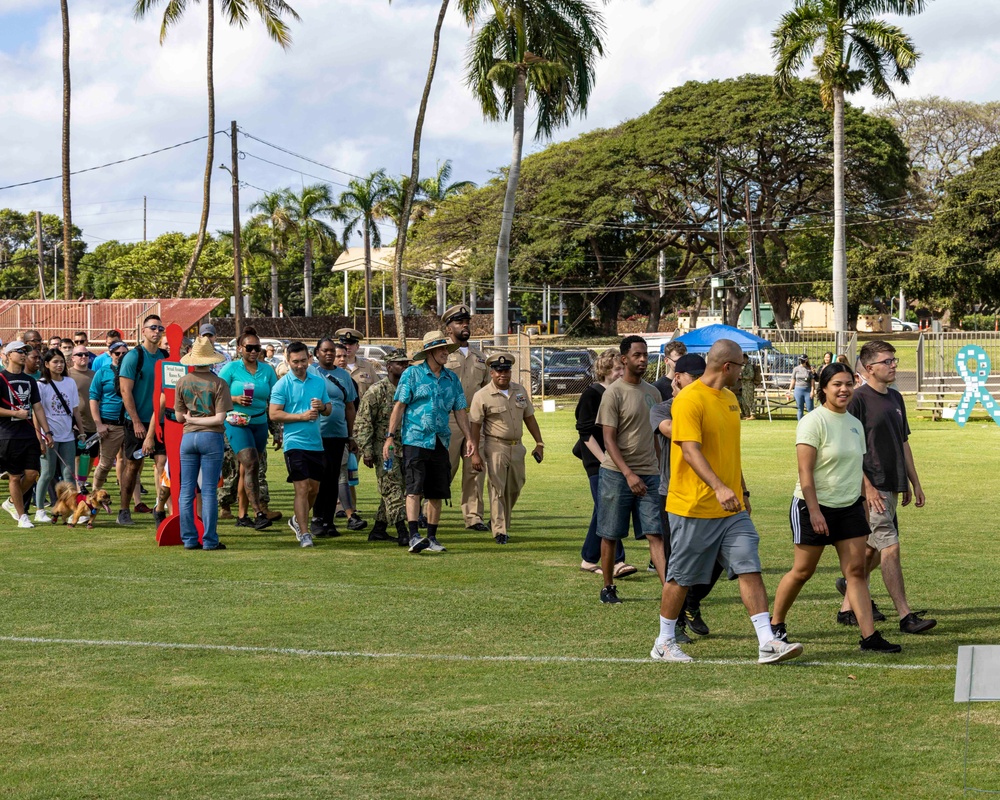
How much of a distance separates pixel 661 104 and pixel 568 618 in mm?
50464

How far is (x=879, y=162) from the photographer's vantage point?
168ft

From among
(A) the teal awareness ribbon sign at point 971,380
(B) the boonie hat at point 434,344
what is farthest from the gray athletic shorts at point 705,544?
(A) the teal awareness ribbon sign at point 971,380

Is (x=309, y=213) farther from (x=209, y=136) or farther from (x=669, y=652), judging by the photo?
(x=669, y=652)

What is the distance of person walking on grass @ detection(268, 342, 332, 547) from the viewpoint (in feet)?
36.3

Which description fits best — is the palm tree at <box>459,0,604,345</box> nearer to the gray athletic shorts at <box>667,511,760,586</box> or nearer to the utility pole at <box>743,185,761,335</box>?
the utility pole at <box>743,185,761,335</box>

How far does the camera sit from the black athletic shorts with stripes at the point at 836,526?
6898mm

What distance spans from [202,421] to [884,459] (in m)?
5.78

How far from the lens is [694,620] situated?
7.52 metres

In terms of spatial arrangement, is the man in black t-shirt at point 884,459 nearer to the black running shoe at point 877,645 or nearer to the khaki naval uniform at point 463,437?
the black running shoe at point 877,645

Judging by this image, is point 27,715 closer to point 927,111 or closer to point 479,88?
point 479,88

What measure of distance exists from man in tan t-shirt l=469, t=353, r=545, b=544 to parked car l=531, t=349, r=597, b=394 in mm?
27694

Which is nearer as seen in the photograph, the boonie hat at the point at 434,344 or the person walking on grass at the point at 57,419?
the boonie hat at the point at 434,344

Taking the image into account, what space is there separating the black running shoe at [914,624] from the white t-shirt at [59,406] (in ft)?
29.1

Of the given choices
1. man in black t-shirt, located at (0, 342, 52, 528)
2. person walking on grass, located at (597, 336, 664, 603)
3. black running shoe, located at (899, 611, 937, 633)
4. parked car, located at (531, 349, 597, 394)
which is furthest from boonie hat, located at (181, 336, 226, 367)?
parked car, located at (531, 349, 597, 394)
